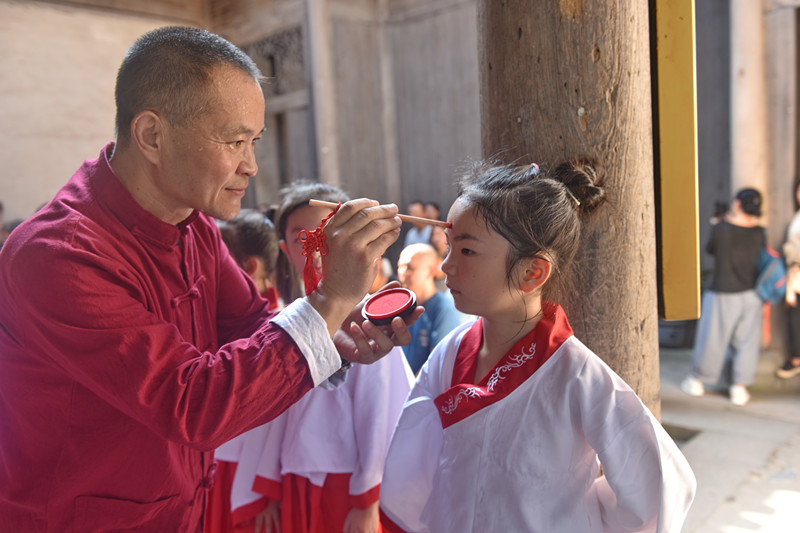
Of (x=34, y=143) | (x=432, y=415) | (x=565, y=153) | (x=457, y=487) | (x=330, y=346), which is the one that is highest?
(x=34, y=143)

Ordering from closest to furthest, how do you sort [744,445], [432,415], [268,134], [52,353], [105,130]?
1. [52,353]
2. [432,415]
3. [744,445]
4. [105,130]
5. [268,134]

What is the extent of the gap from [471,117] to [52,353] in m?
6.84

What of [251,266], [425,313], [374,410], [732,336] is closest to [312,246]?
[374,410]

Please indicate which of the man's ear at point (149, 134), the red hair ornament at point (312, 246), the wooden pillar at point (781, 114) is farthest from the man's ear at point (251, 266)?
the wooden pillar at point (781, 114)

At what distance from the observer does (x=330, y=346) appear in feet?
4.18

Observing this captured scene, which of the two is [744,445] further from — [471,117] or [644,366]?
[471,117]

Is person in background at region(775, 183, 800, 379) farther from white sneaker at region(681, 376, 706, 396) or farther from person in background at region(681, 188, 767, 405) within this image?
white sneaker at region(681, 376, 706, 396)

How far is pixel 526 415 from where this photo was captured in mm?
1395

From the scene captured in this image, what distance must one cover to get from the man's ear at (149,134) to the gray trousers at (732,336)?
530cm

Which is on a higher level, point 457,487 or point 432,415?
point 432,415

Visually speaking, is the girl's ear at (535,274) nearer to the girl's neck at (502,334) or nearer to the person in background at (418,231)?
the girl's neck at (502,334)

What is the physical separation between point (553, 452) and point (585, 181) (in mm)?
621

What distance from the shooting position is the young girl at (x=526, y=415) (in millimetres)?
1321

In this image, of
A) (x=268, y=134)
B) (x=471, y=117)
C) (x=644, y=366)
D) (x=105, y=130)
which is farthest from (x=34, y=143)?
(x=644, y=366)
